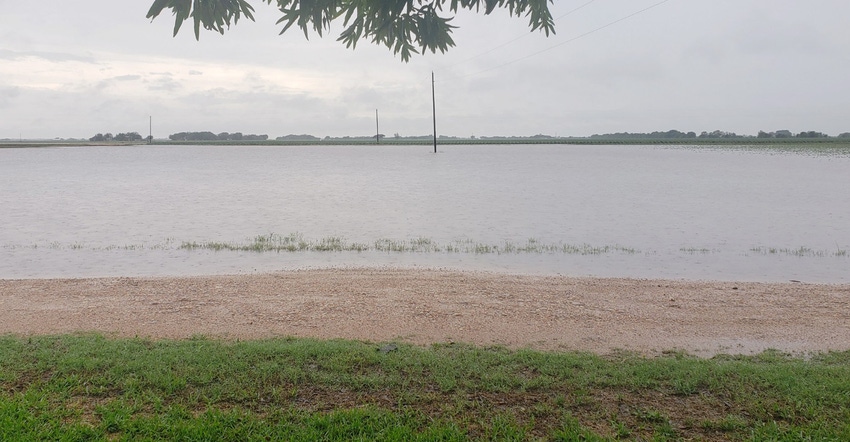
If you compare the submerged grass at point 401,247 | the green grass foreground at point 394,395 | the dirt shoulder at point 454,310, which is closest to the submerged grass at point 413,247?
the submerged grass at point 401,247

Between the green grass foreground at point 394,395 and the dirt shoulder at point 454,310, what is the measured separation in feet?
5.07

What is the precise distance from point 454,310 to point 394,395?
448cm

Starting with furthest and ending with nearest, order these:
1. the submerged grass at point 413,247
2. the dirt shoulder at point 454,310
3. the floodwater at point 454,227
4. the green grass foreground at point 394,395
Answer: the submerged grass at point 413,247 < the floodwater at point 454,227 < the dirt shoulder at point 454,310 < the green grass foreground at point 394,395

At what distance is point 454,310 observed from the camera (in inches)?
379

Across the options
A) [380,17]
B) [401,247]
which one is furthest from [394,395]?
[401,247]

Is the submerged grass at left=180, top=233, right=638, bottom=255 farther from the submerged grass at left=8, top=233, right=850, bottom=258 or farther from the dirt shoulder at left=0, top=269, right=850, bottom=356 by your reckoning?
the dirt shoulder at left=0, top=269, right=850, bottom=356

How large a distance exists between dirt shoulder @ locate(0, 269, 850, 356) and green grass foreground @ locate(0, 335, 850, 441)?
1.54 meters

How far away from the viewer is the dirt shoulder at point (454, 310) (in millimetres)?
8148

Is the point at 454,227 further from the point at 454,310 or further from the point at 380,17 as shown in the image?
the point at 380,17

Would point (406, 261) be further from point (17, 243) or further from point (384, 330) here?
point (17, 243)

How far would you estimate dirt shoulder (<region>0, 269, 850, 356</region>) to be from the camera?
26.7 ft

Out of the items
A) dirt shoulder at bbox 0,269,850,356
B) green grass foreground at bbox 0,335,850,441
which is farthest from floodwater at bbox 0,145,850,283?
green grass foreground at bbox 0,335,850,441

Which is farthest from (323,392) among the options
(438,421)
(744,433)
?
(744,433)

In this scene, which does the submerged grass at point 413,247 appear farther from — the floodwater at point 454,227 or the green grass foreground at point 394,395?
the green grass foreground at point 394,395
